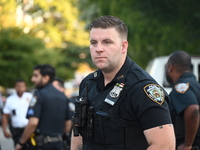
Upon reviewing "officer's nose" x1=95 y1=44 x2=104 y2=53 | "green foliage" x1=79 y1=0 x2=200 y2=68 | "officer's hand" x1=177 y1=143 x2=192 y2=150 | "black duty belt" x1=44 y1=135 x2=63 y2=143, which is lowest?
"black duty belt" x1=44 y1=135 x2=63 y2=143

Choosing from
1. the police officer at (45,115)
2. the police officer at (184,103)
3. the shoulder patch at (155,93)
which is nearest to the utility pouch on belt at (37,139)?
A: the police officer at (45,115)

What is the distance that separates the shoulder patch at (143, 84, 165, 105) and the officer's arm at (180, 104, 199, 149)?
1.82 m

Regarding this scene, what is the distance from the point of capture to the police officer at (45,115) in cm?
671

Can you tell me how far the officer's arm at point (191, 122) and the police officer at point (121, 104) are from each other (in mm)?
1717

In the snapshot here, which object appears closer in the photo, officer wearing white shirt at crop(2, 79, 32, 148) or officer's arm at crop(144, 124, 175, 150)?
officer's arm at crop(144, 124, 175, 150)

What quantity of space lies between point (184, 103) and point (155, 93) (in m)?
1.90

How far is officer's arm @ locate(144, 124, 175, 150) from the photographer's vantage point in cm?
290

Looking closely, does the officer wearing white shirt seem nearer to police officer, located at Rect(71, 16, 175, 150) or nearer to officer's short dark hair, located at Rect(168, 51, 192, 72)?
officer's short dark hair, located at Rect(168, 51, 192, 72)

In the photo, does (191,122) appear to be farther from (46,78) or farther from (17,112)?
(17,112)

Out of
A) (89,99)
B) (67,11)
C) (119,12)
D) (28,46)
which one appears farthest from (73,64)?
(89,99)

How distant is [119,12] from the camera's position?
1109 cm

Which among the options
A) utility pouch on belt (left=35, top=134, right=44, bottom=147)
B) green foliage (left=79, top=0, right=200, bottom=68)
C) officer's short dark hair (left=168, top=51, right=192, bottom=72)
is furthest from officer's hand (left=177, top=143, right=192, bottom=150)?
green foliage (left=79, top=0, right=200, bottom=68)

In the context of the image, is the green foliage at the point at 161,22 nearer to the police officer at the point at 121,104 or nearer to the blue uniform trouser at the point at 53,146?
the blue uniform trouser at the point at 53,146

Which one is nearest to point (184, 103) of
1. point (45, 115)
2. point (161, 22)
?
point (45, 115)
